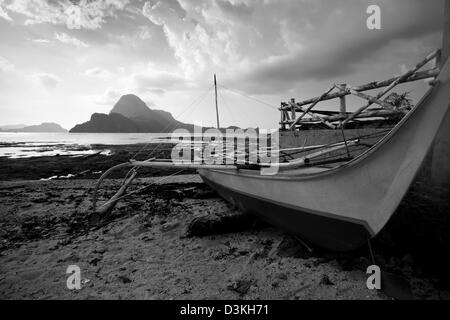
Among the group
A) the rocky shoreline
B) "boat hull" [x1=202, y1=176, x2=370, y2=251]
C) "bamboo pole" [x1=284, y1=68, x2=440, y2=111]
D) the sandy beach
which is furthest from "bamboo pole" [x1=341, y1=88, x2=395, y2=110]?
"boat hull" [x1=202, y1=176, x2=370, y2=251]

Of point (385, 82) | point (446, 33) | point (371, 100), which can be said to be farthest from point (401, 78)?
point (446, 33)

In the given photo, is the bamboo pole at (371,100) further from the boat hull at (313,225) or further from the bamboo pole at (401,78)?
the boat hull at (313,225)

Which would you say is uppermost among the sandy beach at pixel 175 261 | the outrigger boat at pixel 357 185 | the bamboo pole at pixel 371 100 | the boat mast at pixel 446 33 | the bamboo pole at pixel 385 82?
the boat mast at pixel 446 33

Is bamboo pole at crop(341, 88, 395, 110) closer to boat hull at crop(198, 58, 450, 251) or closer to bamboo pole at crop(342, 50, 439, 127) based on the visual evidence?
bamboo pole at crop(342, 50, 439, 127)

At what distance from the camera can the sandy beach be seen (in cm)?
327

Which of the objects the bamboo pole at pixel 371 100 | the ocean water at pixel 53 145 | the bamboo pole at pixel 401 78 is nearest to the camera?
the bamboo pole at pixel 401 78

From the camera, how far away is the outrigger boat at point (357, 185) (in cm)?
240

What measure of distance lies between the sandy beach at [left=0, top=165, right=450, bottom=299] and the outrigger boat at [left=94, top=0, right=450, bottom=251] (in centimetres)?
53

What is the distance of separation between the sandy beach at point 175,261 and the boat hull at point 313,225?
350 millimetres

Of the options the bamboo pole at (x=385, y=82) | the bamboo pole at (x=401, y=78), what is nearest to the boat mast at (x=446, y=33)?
the bamboo pole at (x=401, y=78)

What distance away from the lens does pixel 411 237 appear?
3.87 metres

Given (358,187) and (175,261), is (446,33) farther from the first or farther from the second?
(175,261)

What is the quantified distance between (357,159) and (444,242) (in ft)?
7.61

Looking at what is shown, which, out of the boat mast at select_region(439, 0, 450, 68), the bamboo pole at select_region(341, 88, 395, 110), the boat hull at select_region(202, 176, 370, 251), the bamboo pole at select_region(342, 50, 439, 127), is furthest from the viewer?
the bamboo pole at select_region(341, 88, 395, 110)
